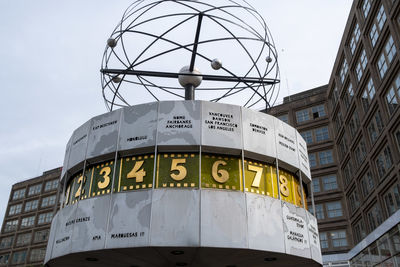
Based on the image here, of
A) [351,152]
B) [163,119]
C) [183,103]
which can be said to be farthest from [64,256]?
[351,152]

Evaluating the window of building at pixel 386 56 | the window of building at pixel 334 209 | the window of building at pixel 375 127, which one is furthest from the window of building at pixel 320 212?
the window of building at pixel 386 56

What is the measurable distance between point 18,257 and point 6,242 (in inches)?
261

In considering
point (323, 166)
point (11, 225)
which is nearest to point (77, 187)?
point (323, 166)

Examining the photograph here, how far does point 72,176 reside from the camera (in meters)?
15.6

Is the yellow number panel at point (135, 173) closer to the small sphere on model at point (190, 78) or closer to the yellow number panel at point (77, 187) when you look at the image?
the yellow number panel at point (77, 187)

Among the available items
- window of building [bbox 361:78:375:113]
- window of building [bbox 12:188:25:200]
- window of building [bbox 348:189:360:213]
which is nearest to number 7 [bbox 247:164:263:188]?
window of building [bbox 361:78:375:113]

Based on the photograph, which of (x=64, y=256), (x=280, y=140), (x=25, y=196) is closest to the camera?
(x=64, y=256)

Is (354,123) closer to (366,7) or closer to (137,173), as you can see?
(366,7)

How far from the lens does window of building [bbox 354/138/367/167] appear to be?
43.4 metres

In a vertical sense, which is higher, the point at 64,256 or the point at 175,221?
the point at 175,221

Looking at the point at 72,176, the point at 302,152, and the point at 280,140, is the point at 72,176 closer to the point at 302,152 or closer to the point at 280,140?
the point at 280,140

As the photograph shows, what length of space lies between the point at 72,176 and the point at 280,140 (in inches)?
337

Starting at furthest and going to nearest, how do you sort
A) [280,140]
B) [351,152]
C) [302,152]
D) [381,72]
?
[351,152] → [381,72] → [302,152] → [280,140]

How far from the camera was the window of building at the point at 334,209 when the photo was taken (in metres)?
51.6
